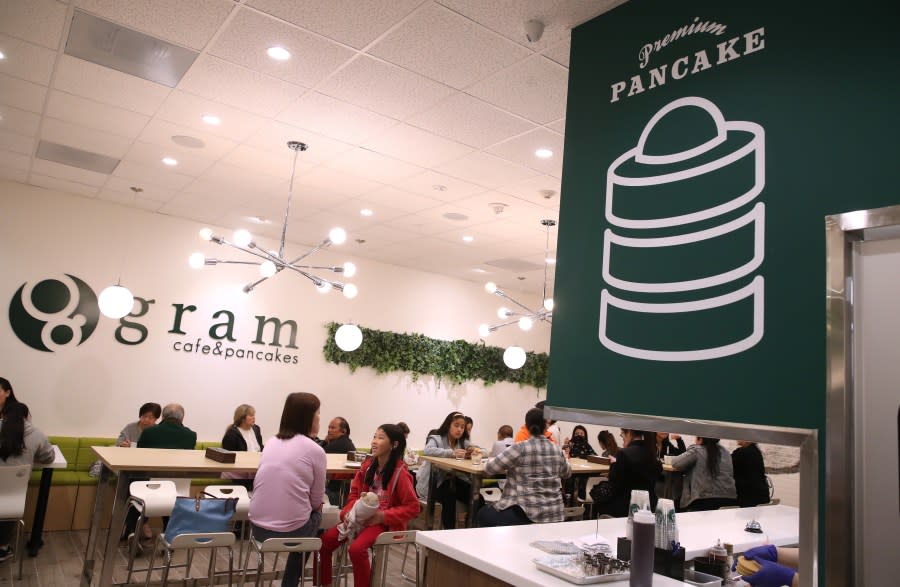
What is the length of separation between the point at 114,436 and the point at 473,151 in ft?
17.9

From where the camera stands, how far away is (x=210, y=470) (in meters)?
4.13

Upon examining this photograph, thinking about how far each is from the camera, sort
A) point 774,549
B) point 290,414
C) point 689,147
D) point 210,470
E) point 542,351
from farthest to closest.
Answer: point 542,351
point 210,470
point 290,414
point 774,549
point 689,147

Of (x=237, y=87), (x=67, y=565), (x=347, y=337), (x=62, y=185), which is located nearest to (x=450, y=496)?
(x=347, y=337)

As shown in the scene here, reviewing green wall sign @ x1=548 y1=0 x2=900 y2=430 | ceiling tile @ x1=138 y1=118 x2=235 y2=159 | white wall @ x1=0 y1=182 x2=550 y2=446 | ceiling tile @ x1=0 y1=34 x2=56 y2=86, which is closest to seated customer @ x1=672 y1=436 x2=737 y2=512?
green wall sign @ x1=548 y1=0 x2=900 y2=430

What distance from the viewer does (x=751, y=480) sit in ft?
18.5

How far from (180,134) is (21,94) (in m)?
1.11

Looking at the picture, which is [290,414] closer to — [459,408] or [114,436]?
[114,436]

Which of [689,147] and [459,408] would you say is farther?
[459,408]

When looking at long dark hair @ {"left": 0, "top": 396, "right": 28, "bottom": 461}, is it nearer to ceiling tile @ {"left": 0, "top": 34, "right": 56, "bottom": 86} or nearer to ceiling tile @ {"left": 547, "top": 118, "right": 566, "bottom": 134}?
ceiling tile @ {"left": 0, "top": 34, "right": 56, "bottom": 86}

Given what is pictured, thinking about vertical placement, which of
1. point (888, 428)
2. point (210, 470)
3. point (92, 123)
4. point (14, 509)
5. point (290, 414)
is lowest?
point (14, 509)

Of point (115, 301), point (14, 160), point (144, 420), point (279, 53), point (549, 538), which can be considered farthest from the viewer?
point (144, 420)

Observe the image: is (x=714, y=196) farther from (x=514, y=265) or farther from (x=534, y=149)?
(x=514, y=265)

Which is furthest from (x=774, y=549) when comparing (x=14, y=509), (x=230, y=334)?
(x=230, y=334)

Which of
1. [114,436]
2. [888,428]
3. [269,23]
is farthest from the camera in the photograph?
[114,436]
